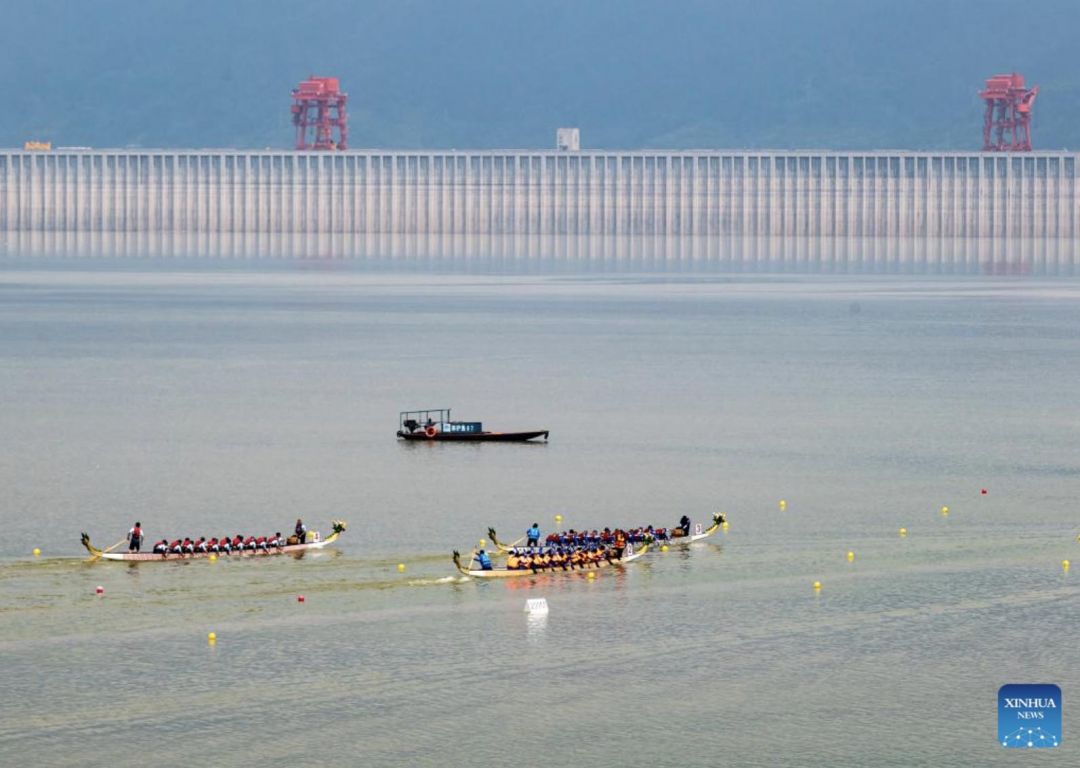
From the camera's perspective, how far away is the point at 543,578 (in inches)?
2174

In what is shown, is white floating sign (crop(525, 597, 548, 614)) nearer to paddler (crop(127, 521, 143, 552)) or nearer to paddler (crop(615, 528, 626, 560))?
paddler (crop(615, 528, 626, 560))

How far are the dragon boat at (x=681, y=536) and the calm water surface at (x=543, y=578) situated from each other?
546 millimetres

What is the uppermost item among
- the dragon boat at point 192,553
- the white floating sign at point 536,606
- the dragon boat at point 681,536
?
the dragon boat at point 681,536

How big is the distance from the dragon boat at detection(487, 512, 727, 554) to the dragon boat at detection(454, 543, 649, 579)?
4.02ft

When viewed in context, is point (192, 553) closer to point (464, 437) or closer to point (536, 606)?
point (536, 606)

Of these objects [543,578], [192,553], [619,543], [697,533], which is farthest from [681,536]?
[192,553]

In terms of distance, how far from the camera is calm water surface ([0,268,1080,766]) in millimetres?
42656

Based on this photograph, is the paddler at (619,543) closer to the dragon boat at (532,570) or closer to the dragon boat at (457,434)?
the dragon boat at (532,570)

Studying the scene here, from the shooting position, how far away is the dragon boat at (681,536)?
5823 centimetres

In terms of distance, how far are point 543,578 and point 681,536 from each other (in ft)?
20.6

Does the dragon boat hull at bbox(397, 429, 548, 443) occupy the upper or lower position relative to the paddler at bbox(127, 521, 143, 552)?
upper

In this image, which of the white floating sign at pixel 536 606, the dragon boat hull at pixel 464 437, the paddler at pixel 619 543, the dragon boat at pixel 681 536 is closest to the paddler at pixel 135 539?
the dragon boat at pixel 681 536

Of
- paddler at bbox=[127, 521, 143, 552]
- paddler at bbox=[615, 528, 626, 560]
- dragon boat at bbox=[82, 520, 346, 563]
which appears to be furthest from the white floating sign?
paddler at bbox=[127, 521, 143, 552]

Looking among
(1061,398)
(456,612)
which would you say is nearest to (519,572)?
(456,612)
